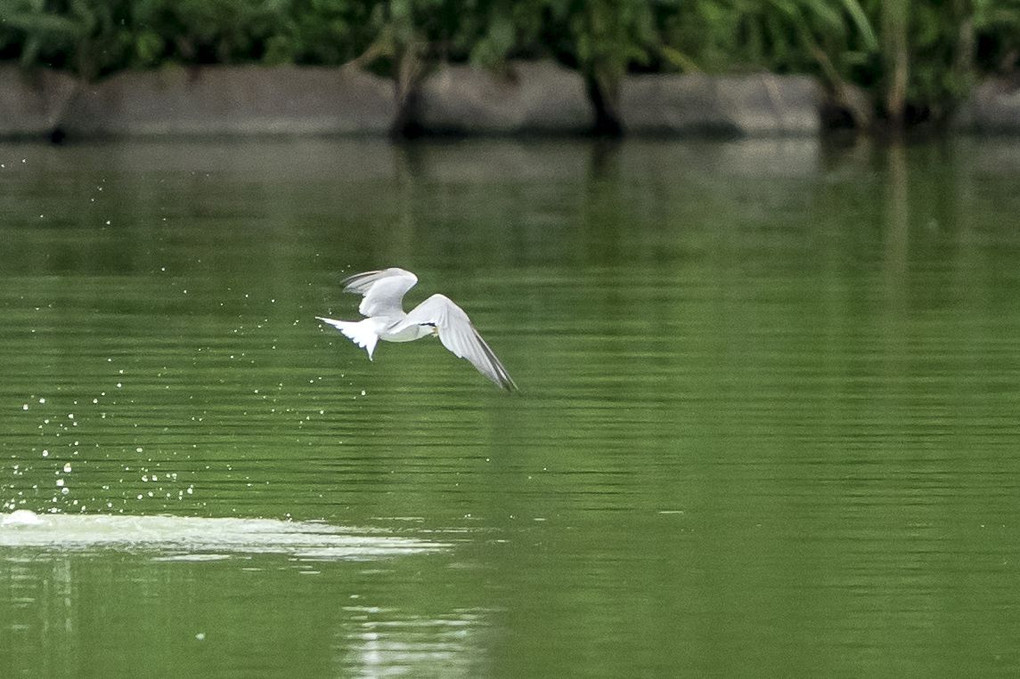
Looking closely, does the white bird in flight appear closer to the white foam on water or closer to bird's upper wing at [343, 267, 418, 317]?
bird's upper wing at [343, 267, 418, 317]

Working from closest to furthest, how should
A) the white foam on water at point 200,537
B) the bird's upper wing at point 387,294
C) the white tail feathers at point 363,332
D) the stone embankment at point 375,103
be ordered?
1. the white foam on water at point 200,537
2. the white tail feathers at point 363,332
3. the bird's upper wing at point 387,294
4. the stone embankment at point 375,103

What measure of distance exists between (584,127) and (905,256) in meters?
13.2

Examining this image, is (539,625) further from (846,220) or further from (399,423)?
(846,220)

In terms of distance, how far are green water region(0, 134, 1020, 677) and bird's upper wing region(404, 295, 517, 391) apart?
36cm

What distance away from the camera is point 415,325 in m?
5.97

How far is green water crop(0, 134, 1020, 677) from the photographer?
4.88m

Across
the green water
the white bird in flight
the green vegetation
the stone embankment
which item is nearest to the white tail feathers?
the white bird in flight

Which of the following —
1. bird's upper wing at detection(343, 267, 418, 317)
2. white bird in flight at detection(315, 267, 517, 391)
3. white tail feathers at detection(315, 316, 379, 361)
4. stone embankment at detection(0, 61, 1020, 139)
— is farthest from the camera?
stone embankment at detection(0, 61, 1020, 139)

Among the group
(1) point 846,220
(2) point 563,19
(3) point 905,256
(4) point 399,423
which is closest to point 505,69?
(2) point 563,19

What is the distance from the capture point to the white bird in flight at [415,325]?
5762 mm

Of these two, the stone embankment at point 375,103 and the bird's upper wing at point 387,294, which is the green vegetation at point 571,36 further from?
the bird's upper wing at point 387,294

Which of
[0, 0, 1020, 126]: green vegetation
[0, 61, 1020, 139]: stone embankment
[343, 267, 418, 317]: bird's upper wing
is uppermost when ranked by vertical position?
[0, 0, 1020, 126]: green vegetation

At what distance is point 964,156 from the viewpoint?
2267 cm

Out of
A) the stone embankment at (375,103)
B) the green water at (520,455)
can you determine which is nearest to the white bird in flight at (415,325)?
the green water at (520,455)
